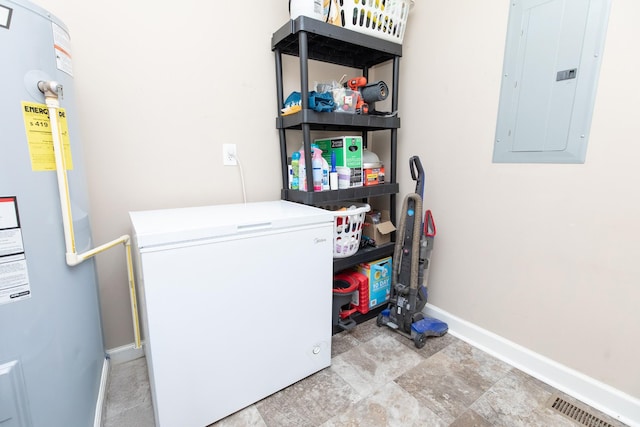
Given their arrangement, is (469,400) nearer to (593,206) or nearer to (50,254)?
(593,206)

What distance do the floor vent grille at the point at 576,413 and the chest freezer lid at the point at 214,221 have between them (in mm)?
1253

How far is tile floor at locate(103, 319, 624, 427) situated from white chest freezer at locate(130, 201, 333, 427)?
0.10 m

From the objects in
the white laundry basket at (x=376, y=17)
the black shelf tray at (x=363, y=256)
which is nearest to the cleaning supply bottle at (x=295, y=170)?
the black shelf tray at (x=363, y=256)

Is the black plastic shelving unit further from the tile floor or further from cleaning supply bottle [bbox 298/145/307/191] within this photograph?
the tile floor

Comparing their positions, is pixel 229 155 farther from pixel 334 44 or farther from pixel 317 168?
pixel 334 44

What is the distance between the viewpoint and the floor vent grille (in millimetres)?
1168

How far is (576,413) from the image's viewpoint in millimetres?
1214

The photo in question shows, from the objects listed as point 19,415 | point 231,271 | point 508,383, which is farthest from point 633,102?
point 19,415

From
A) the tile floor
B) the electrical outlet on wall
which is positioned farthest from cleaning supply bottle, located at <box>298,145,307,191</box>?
the tile floor

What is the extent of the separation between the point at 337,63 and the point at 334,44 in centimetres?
27

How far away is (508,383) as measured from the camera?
1.37 m

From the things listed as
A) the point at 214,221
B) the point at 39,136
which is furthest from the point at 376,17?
the point at 39,136

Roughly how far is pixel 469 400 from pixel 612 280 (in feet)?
2.54

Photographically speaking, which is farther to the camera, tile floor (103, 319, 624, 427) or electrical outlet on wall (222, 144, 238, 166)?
electrical outlet on wall (222, 144, 238, 166)
